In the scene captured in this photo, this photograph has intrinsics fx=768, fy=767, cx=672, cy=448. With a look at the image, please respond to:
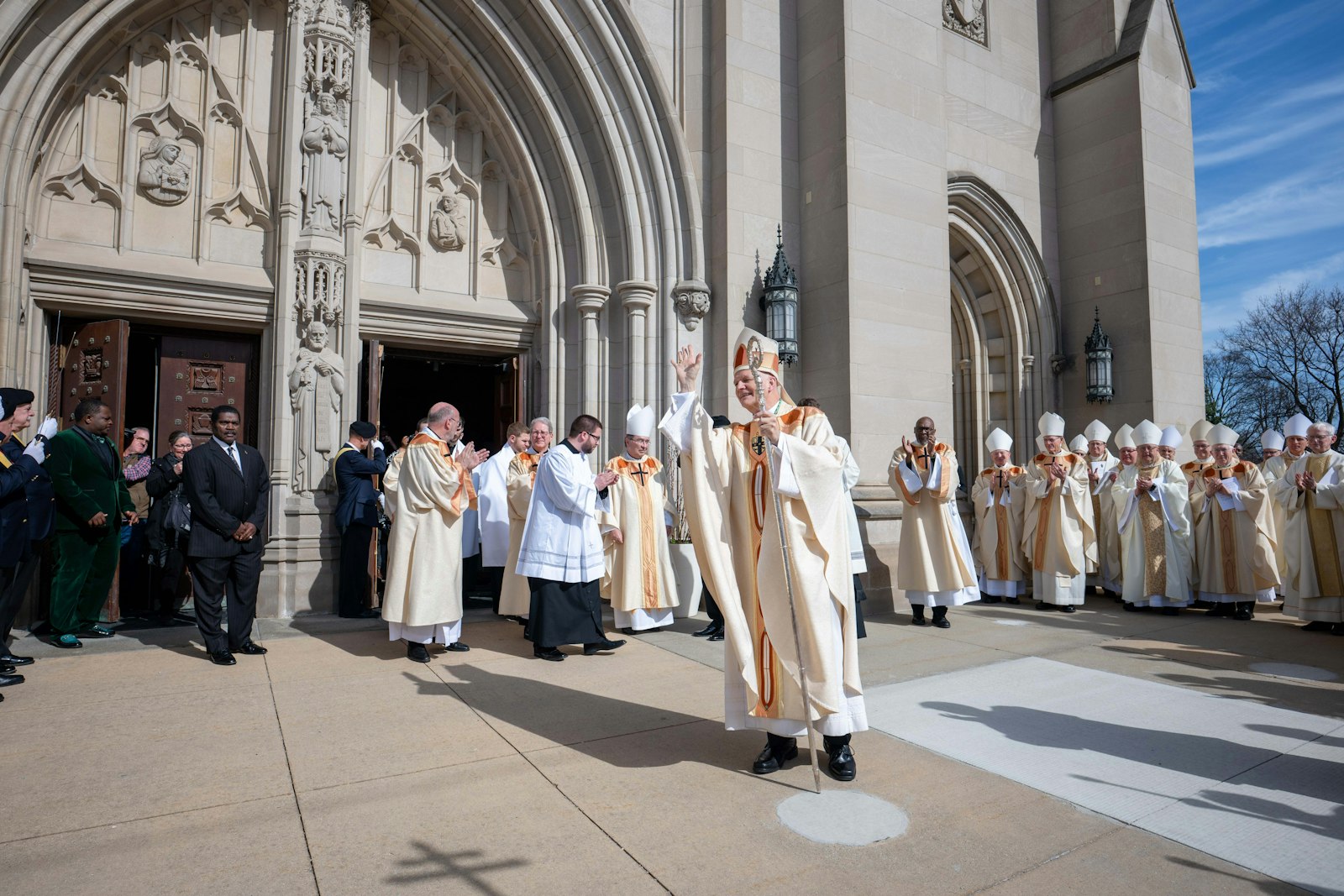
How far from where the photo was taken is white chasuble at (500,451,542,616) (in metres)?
6.48

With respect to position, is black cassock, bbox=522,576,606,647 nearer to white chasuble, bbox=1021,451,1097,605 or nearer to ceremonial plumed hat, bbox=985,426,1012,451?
white chasuble, bbox=1021,451,1097,605

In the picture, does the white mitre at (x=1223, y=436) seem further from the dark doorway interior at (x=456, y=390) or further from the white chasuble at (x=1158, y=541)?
the dark doorway interior at (x=456, y=390)

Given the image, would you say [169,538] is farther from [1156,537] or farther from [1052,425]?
[1156,537]

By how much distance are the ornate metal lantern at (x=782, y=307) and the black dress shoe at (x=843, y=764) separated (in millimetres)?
5492

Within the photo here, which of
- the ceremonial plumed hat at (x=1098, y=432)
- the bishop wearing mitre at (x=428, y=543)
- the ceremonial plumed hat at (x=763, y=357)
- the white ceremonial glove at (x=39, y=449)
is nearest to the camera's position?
the ceremonial plumed hat at (x=763, y=357)

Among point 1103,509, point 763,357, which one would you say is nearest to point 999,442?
point 1103,509

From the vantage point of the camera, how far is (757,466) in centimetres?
344

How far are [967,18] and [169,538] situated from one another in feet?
39.6

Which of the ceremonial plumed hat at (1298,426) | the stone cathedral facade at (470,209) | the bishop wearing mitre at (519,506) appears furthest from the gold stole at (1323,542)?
the bishop wearing mitre at (519,506)

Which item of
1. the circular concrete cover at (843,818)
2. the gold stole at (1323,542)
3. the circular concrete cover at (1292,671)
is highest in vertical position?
the gold stole at (1323,542)

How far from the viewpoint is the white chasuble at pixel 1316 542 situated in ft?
21.4

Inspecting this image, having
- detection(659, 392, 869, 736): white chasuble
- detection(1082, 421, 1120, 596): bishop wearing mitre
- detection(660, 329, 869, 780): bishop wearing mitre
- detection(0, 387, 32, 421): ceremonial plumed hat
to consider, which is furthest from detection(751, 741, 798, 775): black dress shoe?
detection(1082, 421, 1120, 596): bishop wearing mitre

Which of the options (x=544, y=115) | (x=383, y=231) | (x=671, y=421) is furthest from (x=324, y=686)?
(x=544, y=115)

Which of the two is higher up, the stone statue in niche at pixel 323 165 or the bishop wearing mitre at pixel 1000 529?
the stone statue in niche at pixel 323 165
